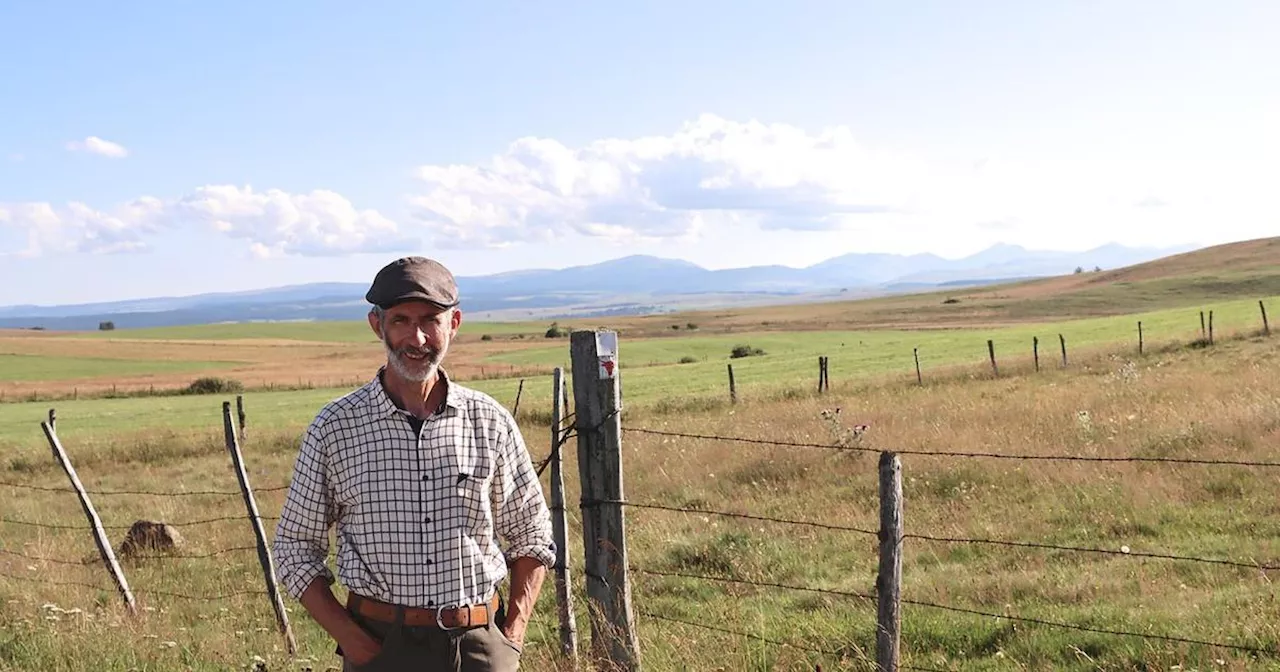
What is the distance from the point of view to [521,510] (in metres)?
3.63

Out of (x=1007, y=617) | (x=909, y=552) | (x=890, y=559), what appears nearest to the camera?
(x=890, y=559)

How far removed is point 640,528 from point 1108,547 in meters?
4.56

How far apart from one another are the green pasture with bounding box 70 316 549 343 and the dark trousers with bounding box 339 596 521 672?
118m

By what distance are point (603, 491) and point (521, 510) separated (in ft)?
4.68

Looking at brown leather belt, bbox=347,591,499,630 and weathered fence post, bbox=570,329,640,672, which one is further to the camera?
weathered fence post, bbox=570,329,640,672

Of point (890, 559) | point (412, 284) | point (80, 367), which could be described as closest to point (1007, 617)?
point (890, 559)

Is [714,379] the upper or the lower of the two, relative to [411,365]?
lower

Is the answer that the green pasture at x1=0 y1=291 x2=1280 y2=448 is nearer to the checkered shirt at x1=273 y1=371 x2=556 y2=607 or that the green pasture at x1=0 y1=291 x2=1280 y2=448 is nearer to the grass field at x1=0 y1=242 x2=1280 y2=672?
the grass field at x1=0 y1=242 x2=1280 y2=672

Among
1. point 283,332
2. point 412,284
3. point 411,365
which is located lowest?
point 283,332

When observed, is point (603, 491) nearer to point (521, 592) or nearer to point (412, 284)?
point (521, 592)

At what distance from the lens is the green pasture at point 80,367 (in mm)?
66250

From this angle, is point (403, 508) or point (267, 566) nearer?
point (403, 508)

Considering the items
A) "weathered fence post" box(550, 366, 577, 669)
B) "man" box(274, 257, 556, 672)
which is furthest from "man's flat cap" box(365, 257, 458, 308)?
"weathered fence post" box(550, 366, 577, 669)

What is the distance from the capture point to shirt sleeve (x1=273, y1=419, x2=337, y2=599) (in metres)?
3.34
